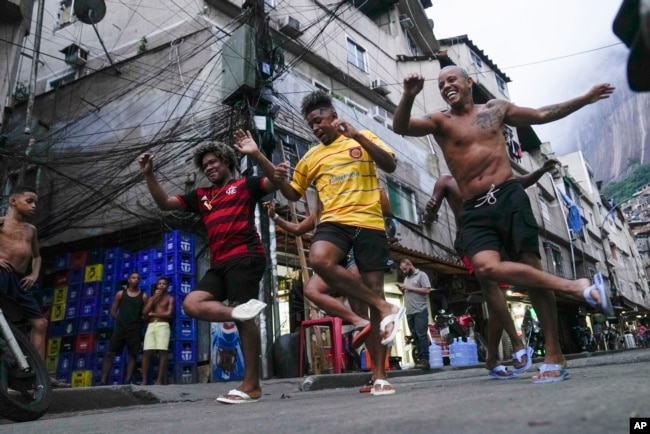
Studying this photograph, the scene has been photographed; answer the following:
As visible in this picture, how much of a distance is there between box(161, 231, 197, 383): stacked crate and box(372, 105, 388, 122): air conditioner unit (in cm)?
943

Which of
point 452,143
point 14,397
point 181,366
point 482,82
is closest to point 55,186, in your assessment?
point 181,366

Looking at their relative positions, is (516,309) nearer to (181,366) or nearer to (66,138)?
(181,366)

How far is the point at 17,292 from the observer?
4363 mm

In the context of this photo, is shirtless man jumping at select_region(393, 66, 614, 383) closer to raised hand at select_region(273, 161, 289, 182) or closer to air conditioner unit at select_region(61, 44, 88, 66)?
raised hand at select_region(273, 161, 289, 182)

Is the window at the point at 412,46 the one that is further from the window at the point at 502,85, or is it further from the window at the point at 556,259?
the window at the point at 556,259

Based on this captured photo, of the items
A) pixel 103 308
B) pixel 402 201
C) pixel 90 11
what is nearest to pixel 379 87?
pixel 402 201

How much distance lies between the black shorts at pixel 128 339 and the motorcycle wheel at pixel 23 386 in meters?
5.04

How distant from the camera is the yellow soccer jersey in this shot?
3.48 m

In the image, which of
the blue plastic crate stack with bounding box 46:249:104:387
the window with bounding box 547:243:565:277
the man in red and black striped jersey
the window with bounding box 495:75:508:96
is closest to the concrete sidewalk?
the man in red and black striped jersey

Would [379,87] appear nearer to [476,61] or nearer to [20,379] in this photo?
[476,61]

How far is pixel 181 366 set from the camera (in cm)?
905

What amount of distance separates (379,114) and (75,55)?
9720 mm

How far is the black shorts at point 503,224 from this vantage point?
2.96 m

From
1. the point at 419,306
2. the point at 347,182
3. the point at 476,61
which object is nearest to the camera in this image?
the point at 347,182
